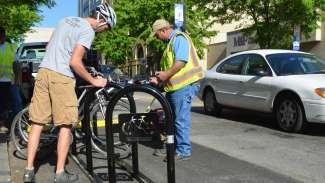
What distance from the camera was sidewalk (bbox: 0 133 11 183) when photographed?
5.83 meters

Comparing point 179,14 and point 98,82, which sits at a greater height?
point 179,14

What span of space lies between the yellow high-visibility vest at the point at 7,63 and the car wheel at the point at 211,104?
4.48 meters

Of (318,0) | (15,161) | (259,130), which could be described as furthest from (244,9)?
(15,161)

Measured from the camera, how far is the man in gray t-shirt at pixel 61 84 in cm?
548

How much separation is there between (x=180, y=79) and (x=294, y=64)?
4.03m

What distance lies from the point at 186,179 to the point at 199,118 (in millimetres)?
5689

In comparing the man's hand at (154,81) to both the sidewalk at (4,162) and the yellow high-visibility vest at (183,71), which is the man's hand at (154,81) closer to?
the yellow high-visibility vest at (183,71)

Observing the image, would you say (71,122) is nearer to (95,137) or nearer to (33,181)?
(33,181)

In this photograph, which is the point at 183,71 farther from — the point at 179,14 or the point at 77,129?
the point at 179,14

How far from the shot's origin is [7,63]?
29.9ft

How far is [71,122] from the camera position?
559cm

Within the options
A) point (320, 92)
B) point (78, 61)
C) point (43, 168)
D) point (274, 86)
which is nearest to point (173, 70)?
point (78, 61)

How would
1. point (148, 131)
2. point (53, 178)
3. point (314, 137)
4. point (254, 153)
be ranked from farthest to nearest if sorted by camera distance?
point (314, 137) < point (254, 153) < point (53, 178) < point (148, 131)

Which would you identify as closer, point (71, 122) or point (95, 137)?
point (71, 122)
